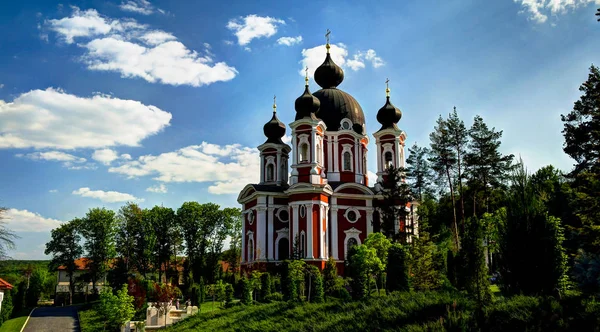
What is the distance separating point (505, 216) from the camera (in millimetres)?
12930

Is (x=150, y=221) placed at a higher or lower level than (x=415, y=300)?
higher

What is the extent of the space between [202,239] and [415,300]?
3732 cm

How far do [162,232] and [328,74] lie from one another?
22428 millimetres

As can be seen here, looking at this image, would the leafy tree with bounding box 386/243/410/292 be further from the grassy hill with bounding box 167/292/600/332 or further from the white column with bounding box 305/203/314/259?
the white column with bounding box 305/203/314/259

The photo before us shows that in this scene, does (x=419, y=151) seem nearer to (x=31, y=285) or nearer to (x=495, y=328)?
(x=495, y=328)

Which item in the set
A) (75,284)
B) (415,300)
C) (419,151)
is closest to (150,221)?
(75,284)

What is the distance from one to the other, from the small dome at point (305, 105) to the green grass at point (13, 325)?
842 inches

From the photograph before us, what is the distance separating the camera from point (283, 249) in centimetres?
3488

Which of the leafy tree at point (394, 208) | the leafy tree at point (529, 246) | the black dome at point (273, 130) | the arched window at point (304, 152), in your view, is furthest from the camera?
the black dome at point (273, 130)

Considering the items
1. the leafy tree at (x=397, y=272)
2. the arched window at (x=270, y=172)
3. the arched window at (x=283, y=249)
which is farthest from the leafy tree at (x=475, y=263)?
the arched window at (x=270, y=172)

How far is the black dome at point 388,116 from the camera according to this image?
38.2m

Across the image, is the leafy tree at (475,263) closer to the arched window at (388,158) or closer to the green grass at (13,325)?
the arched window at (388,158)

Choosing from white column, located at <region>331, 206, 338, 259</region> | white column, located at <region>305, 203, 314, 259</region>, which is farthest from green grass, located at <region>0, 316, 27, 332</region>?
white column, located at <region>331, 206, 338, 259</region>

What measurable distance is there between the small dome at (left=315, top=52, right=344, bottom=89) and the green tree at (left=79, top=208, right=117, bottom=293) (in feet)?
76.3
